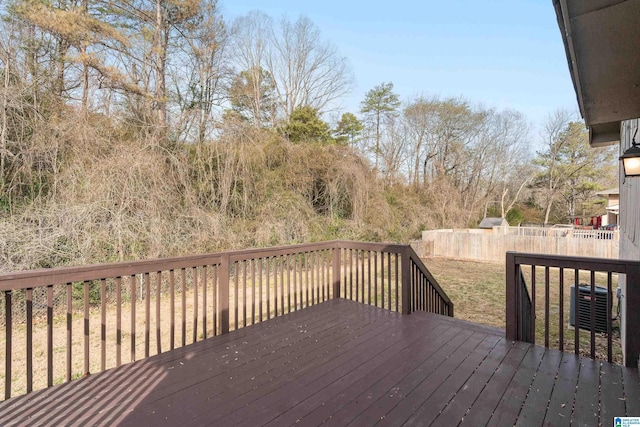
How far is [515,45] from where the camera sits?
1002 centimetres

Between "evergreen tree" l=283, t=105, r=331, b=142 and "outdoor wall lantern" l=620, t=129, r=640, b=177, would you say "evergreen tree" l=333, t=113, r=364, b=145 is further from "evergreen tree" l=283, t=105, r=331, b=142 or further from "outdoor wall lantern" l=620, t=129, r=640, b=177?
"outdoor wall lantern" l=620, t=129, r=640, b=177

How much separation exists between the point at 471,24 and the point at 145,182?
9668mm

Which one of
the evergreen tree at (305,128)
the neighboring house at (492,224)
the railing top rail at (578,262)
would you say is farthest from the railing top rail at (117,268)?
the neighboring house at (492,224)

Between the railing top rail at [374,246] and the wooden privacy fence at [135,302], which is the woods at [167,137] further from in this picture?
the railing top rail at [374,246]

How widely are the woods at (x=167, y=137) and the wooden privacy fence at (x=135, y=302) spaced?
0.98 metres

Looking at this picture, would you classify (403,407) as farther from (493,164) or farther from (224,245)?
(493,164)

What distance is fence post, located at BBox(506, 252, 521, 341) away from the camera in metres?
2.78

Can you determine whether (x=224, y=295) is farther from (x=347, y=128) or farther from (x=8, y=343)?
(x=347, y=128)

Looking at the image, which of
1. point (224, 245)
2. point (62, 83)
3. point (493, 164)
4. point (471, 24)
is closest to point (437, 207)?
point (493, 164)

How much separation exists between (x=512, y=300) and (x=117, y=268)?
3.31 m

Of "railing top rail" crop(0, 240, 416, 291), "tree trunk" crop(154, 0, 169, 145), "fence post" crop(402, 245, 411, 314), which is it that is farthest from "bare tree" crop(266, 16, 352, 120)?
"fence post" crop(402, 245, 411, 314)

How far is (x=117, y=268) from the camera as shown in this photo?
235cm

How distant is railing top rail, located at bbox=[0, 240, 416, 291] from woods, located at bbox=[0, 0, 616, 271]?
2820 mm

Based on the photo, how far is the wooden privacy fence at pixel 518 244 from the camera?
10.8m
